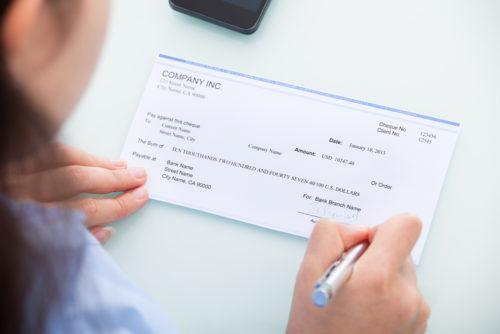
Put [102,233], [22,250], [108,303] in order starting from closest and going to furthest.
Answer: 1. [22,250]
2. [108,303]
3. [102,233]

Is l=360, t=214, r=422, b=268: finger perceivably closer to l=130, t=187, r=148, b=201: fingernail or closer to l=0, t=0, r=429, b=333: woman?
l=0, t=0, r=429, b=333: woman

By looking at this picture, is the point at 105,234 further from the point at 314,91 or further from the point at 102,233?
the point at 314,91

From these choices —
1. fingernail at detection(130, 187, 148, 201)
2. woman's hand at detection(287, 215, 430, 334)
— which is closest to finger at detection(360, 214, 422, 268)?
woman's hand at detection(287, 215, 430, 334)

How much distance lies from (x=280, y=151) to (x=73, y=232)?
0.26 metres

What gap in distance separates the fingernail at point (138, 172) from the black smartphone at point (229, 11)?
0.72ft

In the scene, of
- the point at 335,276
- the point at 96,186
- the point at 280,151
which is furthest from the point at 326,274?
the point at 96,186

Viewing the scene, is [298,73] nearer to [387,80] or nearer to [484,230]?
[387,80]

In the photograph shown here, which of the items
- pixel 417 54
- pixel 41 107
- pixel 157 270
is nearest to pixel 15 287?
pixel 41 107

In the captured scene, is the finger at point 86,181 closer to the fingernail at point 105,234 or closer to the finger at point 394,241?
the fingernail at point 105,234

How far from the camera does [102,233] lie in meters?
0.52

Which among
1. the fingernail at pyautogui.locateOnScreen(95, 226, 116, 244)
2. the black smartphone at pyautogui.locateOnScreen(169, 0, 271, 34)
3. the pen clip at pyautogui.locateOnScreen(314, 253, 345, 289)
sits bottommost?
the fingernail at pyautogui.locateOnScreen(95, 226, 116, 244)

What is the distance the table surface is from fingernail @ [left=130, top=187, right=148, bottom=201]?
2 cm

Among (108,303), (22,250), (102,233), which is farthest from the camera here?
(102,233)

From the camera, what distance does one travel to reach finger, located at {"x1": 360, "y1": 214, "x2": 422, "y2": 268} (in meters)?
0.42
